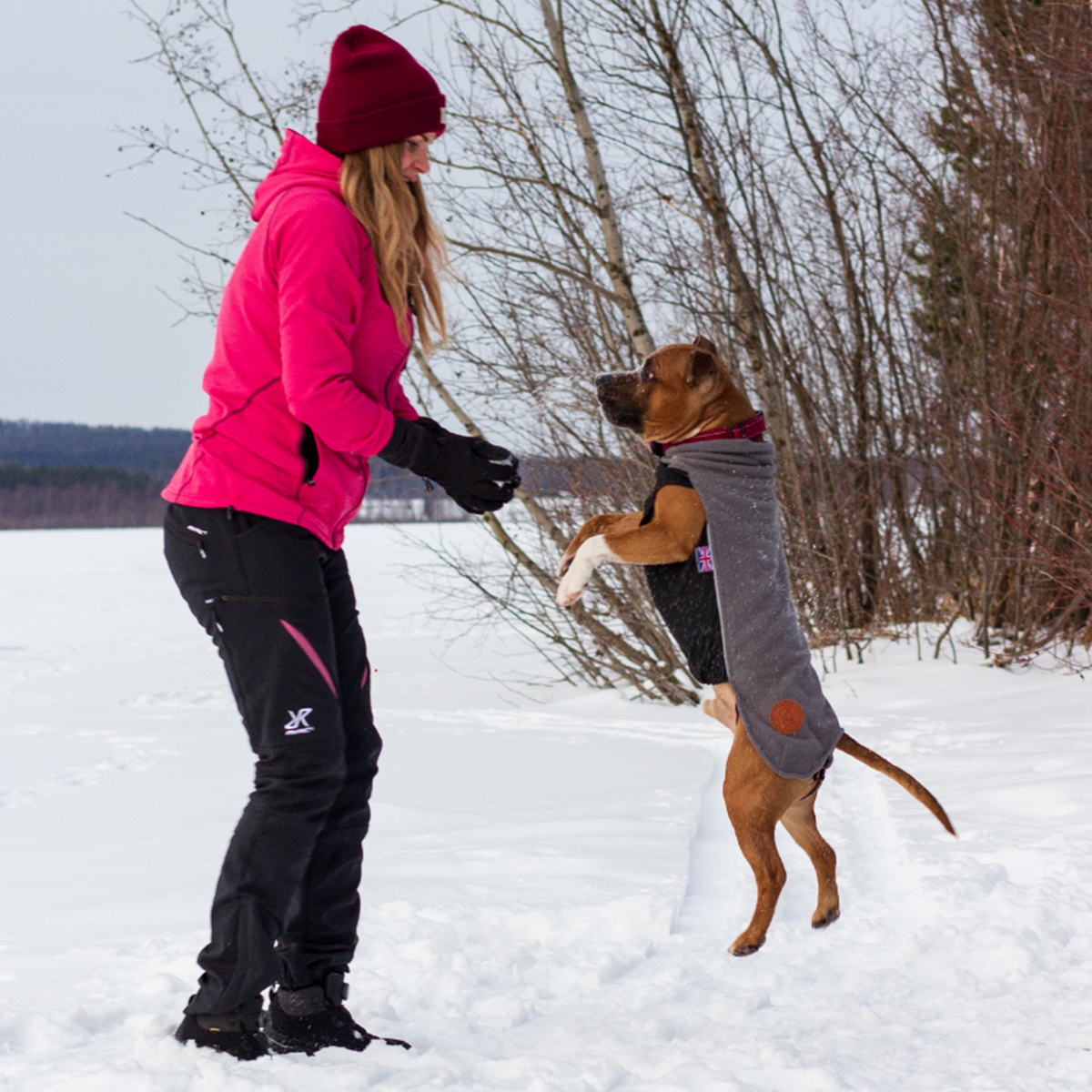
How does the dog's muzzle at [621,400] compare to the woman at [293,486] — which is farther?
the dog's muzzle at [621,400]

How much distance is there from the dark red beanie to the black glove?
61 cm

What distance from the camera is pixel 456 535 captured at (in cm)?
863

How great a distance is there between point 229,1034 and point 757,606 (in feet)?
4.72

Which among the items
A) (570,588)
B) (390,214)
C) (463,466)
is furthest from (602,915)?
(390,214)

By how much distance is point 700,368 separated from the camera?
237 centimetres

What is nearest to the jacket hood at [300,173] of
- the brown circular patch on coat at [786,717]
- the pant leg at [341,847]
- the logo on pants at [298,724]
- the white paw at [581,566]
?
the pant leg at [341,847]

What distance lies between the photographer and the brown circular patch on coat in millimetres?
2293

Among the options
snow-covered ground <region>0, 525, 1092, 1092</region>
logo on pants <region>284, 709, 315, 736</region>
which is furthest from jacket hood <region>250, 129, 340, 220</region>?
snow-covered ground <region>0, 525, 1092, 1092</region>

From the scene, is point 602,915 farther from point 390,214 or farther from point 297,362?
point 390,214

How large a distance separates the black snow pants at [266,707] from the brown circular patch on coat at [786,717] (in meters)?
0.95

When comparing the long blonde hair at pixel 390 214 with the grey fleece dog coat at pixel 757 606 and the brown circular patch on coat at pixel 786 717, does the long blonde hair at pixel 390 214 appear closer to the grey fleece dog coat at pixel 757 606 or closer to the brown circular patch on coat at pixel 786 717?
the grey fleece dog coat at pixel 757 606

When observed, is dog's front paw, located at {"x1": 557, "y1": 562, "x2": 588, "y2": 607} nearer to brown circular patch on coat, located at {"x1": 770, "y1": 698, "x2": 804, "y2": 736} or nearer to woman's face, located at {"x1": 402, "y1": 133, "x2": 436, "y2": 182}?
brown circular patch on coat, located at {"x1": 770, "y1": 698, "x2": 804, "y2": 736}

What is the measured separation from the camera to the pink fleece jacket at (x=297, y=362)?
82.0 inches

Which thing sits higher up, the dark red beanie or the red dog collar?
the dark red beanie
